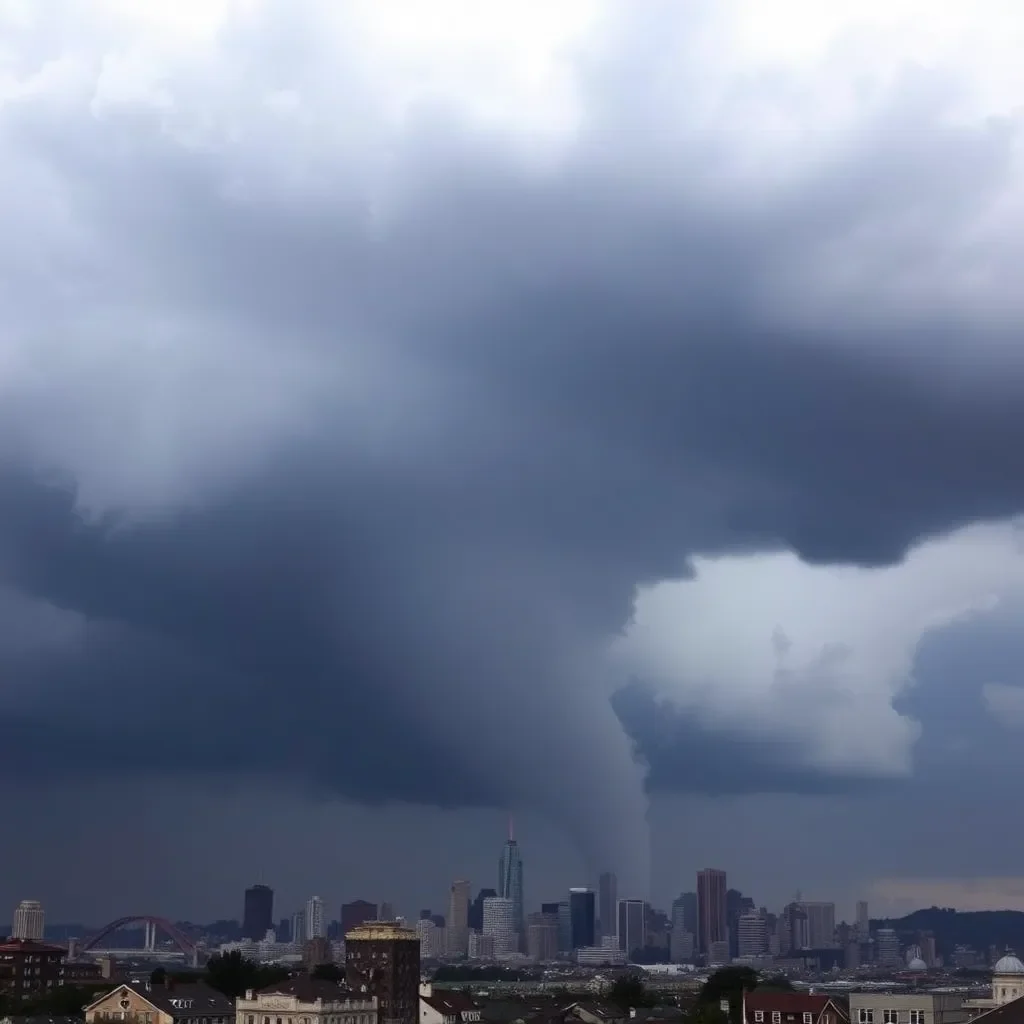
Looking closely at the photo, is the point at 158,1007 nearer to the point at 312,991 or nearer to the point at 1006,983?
the point at 312,991

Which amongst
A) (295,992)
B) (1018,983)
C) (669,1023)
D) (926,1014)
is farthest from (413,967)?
(1018,983)

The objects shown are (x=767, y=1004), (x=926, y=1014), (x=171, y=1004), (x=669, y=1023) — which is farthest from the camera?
(x=669, y=1023)

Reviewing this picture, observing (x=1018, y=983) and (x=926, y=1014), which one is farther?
(x=1018, y=983)

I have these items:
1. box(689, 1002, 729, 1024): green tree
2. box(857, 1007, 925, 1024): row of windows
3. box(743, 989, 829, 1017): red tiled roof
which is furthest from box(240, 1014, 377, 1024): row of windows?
box(857, 1007, 925, 1024): row of windows

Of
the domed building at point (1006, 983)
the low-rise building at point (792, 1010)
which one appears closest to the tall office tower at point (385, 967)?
the low-rise building at point (792, 1010)

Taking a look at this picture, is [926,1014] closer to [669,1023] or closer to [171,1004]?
[669,1023]

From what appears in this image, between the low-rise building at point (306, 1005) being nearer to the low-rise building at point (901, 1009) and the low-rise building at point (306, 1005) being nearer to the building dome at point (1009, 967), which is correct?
the low-rise building at point (901, 1009)

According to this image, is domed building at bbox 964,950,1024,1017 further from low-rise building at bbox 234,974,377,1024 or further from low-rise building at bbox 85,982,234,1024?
low-rise building at bbox 85,982,234,1024
